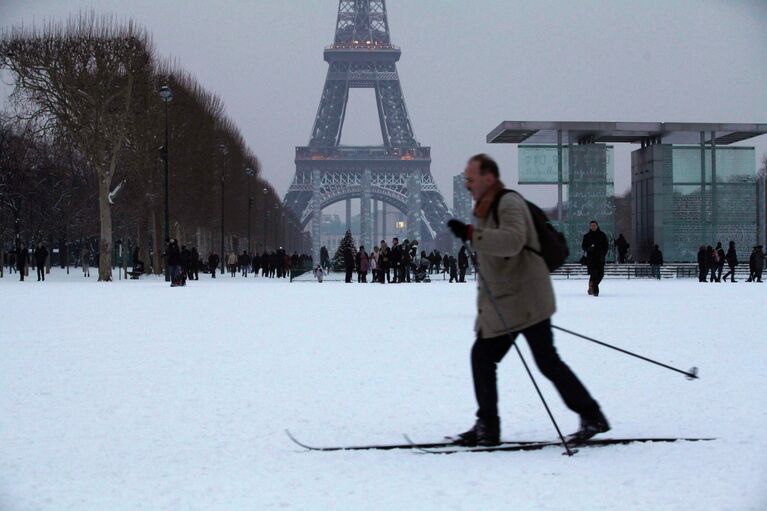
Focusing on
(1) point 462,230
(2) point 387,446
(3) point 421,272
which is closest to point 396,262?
(3) point 421,272

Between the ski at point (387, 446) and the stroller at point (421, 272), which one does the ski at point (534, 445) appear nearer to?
the ski at point (387, 446)

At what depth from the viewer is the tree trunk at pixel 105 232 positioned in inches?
1342

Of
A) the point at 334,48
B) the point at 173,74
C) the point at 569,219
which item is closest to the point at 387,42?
the point at 334,48

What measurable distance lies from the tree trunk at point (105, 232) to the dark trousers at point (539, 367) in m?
30.4

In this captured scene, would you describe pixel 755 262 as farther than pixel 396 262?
Yes

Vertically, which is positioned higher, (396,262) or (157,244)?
(157,244)

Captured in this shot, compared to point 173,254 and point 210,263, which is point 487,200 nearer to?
point 173,254

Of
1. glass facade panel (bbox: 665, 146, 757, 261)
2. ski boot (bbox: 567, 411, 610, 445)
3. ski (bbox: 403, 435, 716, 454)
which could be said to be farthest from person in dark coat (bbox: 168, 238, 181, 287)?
ski boot (bbox: 567, 411, 610, 445)

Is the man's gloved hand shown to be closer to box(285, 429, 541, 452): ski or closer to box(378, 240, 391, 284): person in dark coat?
box(285, 429, 541, 452): ski

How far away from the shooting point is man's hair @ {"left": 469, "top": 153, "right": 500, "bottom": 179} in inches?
200

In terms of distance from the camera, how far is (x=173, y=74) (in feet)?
149

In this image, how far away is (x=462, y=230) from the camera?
4.82 m

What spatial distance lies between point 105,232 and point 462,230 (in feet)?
103

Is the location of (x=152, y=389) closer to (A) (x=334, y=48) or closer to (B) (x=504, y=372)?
(B) (x=504, y=372)
